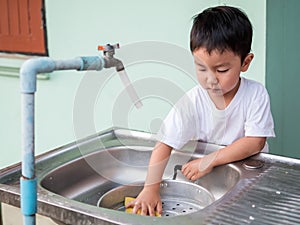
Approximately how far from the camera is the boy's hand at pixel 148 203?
1.16 m

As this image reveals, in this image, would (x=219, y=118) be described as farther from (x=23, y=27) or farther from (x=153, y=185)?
(x=23, y=27)

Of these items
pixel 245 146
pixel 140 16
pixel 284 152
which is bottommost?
pixel 284 152

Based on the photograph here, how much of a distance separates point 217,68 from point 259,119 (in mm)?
225

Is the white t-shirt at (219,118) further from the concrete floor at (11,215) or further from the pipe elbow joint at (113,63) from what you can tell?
the concrete floor at (11,215)

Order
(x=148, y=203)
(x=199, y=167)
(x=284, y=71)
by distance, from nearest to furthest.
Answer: (x=148, y=203) → (x=199, y=167) → (x=284, y=71)

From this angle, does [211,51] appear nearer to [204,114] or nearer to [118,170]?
[204,114]

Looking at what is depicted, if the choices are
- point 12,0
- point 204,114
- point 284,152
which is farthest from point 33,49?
point 204,114

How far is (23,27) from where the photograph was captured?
9.76ft

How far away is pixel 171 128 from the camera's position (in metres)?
1.35

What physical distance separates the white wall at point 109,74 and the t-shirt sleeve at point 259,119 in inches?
8.8

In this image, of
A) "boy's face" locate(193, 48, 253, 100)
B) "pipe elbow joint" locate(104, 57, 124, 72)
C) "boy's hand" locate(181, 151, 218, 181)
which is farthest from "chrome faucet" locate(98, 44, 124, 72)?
"boy's hand" locate(181, 151, 218, 181)

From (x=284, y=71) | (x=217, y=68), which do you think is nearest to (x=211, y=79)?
(x=217, y=68)

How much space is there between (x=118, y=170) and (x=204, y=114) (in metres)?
0.30

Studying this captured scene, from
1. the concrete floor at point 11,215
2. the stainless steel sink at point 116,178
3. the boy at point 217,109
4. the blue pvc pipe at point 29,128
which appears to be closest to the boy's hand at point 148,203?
the boy at point 217,109
